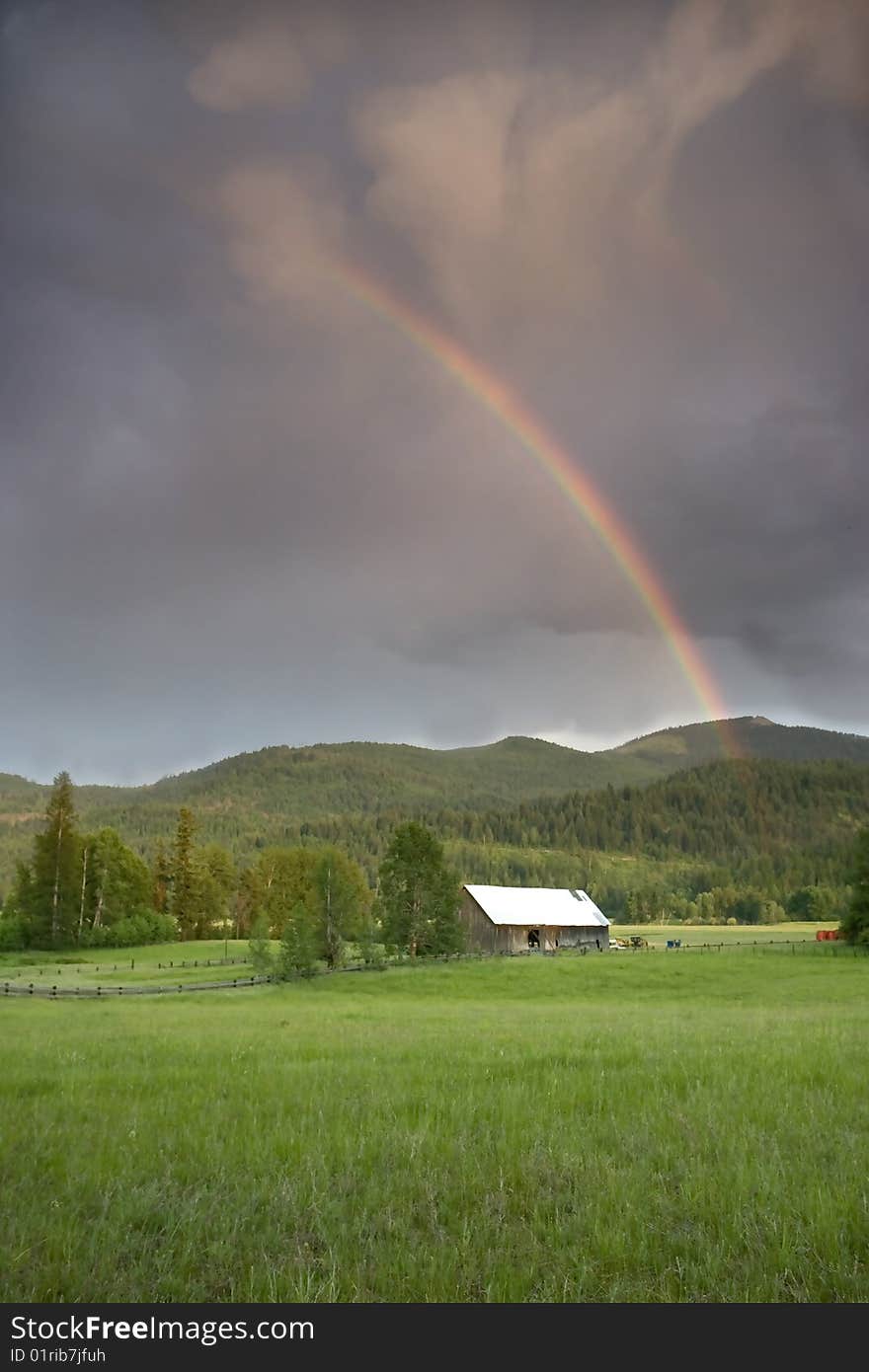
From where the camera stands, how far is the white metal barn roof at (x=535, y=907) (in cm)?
9438

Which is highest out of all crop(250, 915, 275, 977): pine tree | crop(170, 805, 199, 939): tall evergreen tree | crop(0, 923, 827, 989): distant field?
crop(170, 805, 199, 939): tall evergreen tree

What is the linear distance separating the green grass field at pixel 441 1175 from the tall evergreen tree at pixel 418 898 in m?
56.5

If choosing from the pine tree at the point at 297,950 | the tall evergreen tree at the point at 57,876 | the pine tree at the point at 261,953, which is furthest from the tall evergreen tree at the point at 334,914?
the tall evergreen tree at the point at 57,876

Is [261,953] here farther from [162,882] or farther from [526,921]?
[162,882]

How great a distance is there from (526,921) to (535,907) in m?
4.71

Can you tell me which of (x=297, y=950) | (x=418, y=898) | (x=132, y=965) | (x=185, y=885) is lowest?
(x=132, y=965)

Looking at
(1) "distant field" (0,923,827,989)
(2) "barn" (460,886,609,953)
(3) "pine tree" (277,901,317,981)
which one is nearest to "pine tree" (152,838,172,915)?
(1) "distant field" (0,923,827,989)

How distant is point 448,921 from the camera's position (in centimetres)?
7344

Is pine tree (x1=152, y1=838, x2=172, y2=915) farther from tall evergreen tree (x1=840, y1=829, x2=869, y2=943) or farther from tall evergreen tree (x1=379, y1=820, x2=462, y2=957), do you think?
tall evergreen tree (x1=840, y1=829, x2=869, y2=943)

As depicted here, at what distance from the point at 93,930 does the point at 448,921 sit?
143 ft

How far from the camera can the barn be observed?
92.8 meters

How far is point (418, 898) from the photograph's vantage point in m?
72.7

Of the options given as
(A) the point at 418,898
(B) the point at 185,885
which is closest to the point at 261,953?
(A) the point at 418,898
